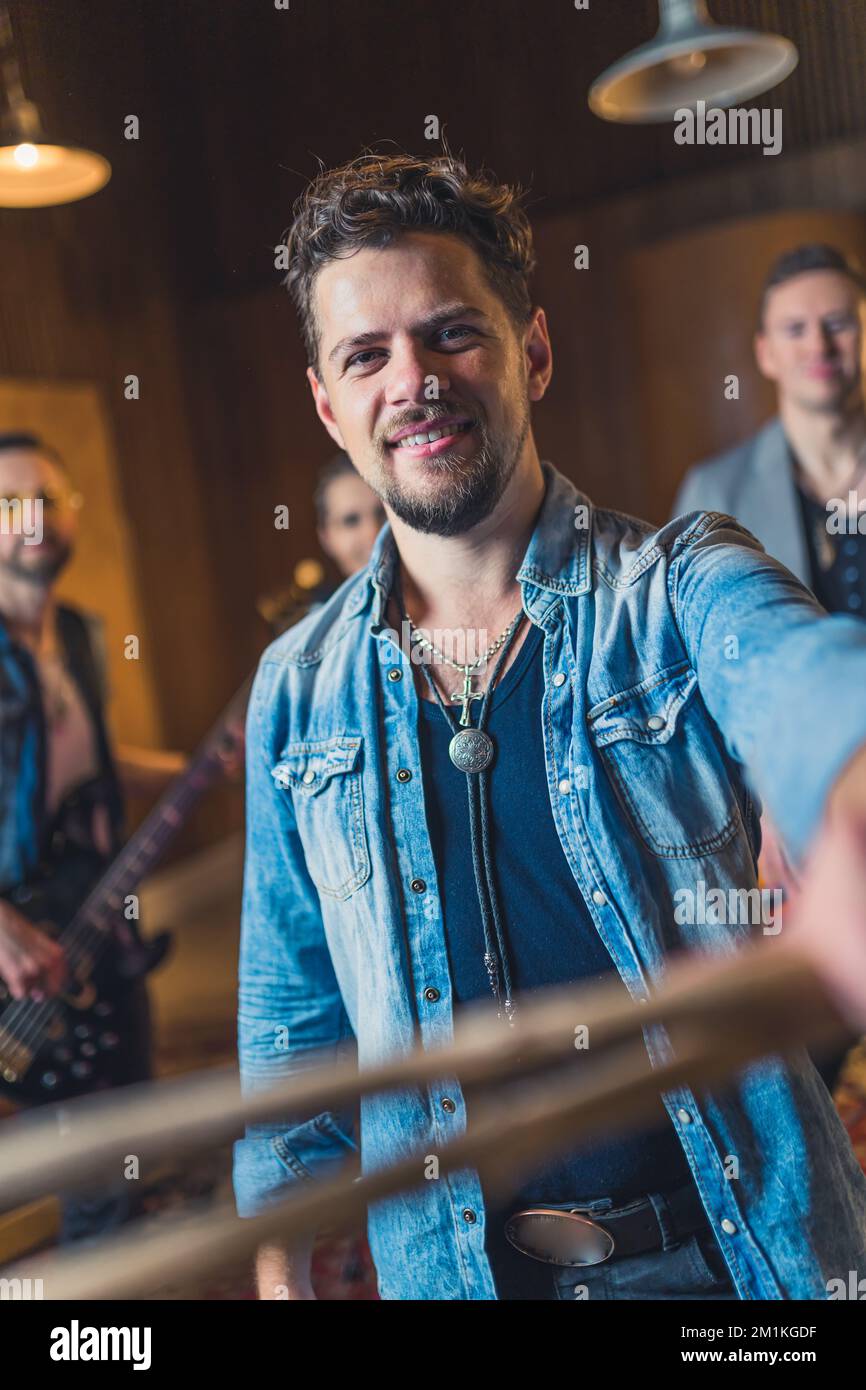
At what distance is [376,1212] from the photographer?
1440 mm

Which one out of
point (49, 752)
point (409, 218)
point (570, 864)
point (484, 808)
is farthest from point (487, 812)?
point (49, 752)

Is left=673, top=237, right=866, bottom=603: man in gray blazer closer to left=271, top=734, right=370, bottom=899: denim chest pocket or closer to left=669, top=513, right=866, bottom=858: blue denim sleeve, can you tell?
left=669, top=513, right=866, bottom=858: blue denim sleeve

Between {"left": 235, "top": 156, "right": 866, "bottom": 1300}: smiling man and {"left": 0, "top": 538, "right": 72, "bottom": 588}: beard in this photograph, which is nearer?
{"left": 235, "top": 156, "right": 866, "bottom": 1300}: smiling man

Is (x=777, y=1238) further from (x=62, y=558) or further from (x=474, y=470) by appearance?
(x=62, y=558)

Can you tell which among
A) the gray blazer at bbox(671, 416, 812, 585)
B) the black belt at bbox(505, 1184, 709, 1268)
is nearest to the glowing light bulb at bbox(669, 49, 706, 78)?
the gray blazer at bbox(671, 416, 812, 585)

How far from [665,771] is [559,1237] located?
52cm

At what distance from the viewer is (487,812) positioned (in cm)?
133

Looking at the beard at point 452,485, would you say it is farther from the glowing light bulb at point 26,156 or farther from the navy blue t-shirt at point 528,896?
the glowing light bulb at point 26,156

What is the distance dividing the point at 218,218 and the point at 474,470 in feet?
2.70

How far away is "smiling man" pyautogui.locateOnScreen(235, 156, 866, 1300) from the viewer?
49.6 inches

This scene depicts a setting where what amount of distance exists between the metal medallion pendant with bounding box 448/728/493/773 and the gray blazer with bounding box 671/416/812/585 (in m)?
0.58

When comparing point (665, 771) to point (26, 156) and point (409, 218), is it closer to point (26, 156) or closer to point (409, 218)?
point (409, 218)

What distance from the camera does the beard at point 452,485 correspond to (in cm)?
135

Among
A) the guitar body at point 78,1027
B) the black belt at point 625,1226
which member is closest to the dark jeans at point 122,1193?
the guitar body at point 78,1027
